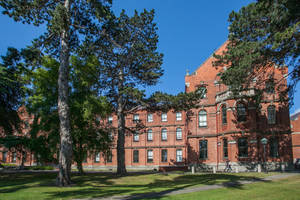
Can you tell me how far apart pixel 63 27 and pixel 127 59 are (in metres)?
7.86

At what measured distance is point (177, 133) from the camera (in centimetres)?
4316

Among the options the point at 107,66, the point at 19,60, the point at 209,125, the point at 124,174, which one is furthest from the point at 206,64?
the point at 19,60

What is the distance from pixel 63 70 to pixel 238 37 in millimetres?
12570

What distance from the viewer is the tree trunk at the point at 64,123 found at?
623 inches

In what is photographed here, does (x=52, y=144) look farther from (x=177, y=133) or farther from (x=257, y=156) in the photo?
(x=177, y=133)

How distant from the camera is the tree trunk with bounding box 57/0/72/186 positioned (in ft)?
51.9

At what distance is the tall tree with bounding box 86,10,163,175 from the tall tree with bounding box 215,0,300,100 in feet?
22.9

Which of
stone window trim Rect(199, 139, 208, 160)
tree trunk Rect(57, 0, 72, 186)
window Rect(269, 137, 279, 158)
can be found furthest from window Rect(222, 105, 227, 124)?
tree trunk Rect(57, 0, 72, 186)

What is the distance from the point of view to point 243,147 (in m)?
28.3

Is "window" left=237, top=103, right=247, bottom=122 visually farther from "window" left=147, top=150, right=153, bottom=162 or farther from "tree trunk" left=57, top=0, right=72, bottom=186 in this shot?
"tree trunk" left=57, top=0, right=72, bottom=186

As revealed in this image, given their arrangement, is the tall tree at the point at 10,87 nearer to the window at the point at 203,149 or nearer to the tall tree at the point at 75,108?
the tall tree at the point at 75,108

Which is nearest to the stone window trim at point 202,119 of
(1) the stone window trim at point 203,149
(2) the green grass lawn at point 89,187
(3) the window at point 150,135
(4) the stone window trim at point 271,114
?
(1) the stone window trim at point 203,149

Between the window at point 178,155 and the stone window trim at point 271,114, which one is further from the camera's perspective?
the window at point 178,155

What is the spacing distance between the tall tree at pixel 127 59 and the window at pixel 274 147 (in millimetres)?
15640
